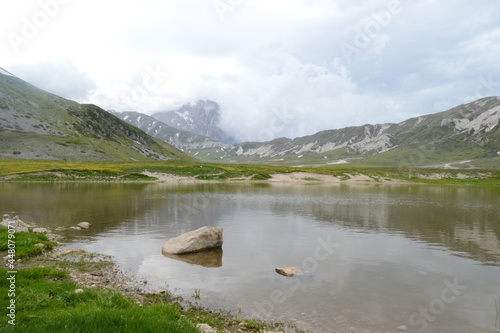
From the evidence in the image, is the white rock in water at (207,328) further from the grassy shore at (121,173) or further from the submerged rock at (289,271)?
the grassy shore at (121,173)

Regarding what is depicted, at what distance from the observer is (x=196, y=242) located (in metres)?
23.1

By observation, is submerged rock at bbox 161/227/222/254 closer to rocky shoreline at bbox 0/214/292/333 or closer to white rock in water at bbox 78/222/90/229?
rocky shoreline at bbox 0/214/292/333

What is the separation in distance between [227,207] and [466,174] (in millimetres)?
166123

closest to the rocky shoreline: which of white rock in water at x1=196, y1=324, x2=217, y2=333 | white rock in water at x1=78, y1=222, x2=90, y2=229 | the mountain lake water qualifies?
white rock in water at x1=196, y1=324, x2=217, y2=333

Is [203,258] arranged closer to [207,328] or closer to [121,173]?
[207,328]

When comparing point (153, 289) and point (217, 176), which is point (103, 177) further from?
point (153, 289)

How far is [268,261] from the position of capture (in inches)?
823

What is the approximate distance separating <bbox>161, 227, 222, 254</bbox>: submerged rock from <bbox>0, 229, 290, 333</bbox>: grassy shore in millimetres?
5350

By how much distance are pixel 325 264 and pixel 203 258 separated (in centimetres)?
817

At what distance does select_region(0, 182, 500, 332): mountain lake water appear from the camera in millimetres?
13391

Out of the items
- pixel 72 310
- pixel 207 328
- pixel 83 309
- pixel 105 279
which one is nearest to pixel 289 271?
pixel 207 328

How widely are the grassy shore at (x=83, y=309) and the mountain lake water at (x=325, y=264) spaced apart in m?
1.43

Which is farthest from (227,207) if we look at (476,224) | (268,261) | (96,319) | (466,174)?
(466,174)

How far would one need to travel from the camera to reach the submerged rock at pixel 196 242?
73.2 ft
